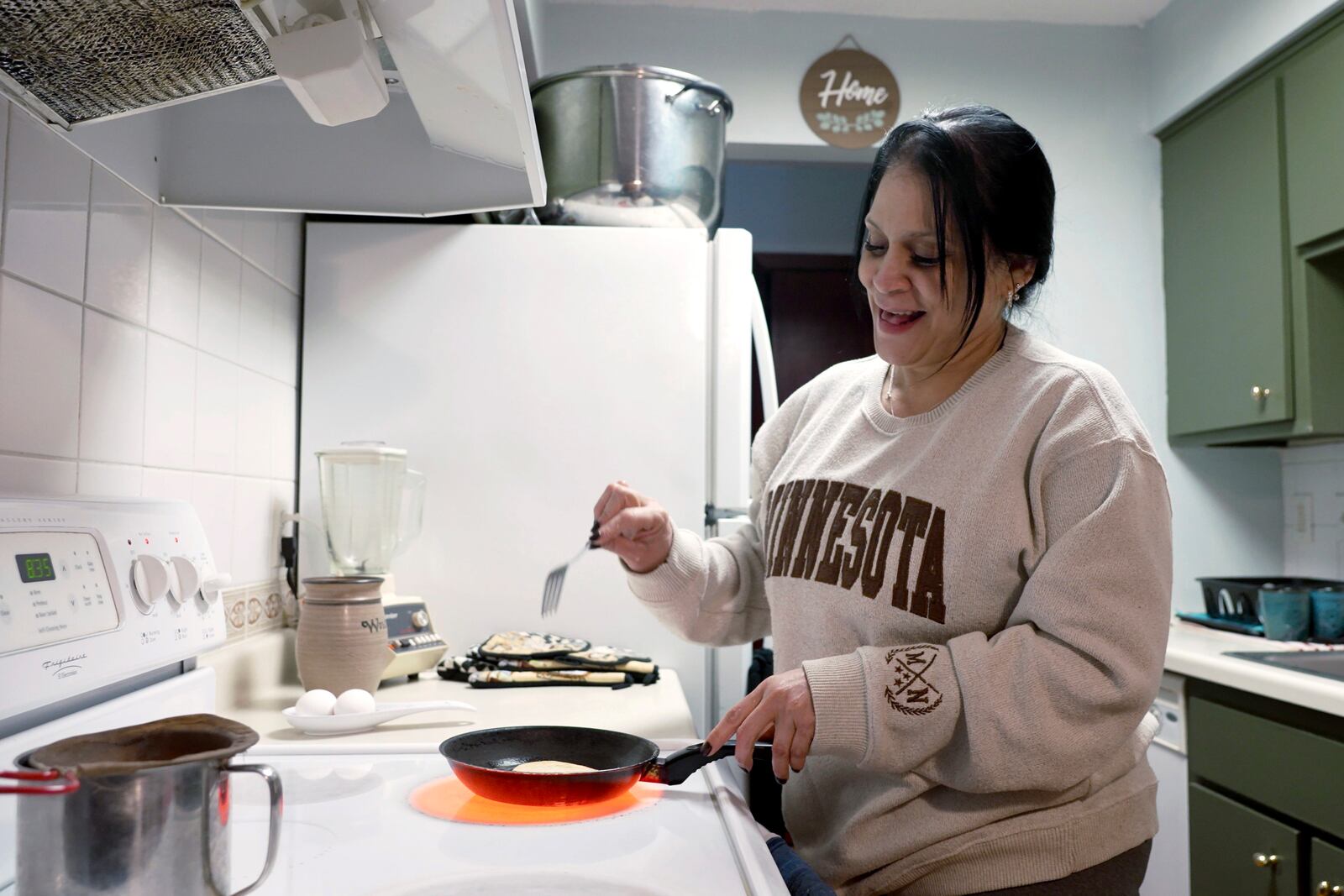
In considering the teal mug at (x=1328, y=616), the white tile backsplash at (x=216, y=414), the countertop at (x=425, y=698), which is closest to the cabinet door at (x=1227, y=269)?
the teal mug at (x=1328, y=616)

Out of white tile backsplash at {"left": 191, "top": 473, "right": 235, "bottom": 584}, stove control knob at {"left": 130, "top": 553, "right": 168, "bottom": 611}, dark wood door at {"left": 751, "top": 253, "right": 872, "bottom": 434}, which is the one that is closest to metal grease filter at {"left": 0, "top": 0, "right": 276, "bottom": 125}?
stove control knob at {"left": 130, "top": 553, "right": 168, "bottom": 611}

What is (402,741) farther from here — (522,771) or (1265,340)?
(1265,340)

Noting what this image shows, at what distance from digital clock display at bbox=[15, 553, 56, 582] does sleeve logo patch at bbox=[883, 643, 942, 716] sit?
26.4 inches

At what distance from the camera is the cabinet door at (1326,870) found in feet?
5.05

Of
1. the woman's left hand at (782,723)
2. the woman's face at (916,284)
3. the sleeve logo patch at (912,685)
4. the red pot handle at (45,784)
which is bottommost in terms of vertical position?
the woman's left hand at (782,723)

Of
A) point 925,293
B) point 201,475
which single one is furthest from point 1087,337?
point 201,475

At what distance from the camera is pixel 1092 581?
872mm

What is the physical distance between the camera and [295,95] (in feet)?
2.65

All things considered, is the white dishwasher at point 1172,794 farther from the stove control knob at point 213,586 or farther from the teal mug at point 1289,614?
the stove control knob at point 213,586

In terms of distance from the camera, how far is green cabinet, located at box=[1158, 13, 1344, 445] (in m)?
2.20

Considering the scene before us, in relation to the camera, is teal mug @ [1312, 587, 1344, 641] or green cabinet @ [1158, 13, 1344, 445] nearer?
teal mug @ [1312, 587, 1344, 641]

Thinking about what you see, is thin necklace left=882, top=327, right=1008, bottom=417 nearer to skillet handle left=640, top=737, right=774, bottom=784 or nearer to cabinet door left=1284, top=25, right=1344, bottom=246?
skillet handle left=640, top=737, right=774, bottom=784

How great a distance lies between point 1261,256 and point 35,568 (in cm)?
250

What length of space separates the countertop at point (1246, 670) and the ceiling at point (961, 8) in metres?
1.62
